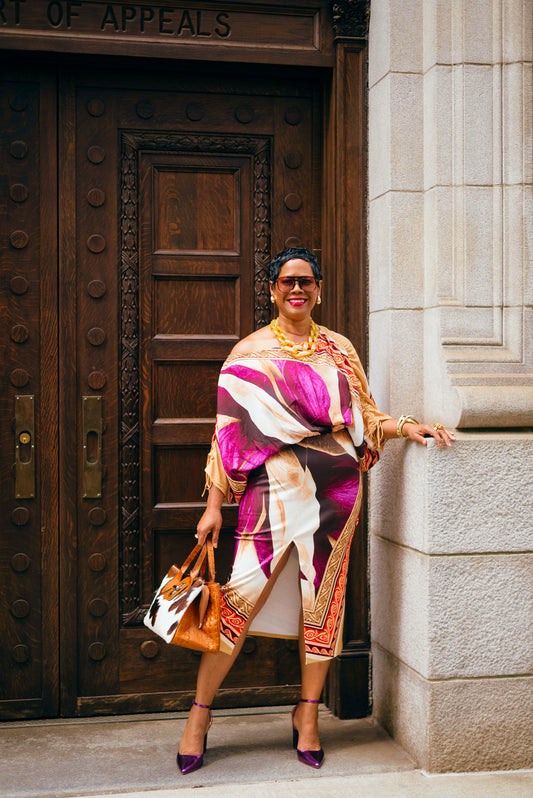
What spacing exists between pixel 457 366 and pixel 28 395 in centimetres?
178

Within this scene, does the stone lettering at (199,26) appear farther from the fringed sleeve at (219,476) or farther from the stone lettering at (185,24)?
the fringed sleeve at (219,476)

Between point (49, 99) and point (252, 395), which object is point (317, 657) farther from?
point (49, 99)

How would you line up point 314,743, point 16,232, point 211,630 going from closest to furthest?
point 211,630 < point 314,743 < point 16,232

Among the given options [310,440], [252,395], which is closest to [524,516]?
[310,440]

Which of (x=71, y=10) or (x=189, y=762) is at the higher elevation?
(x=71, y=10)

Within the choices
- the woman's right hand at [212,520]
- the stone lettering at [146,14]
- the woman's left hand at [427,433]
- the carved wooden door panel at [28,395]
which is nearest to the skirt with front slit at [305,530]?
the woman's right hand at [212,520]

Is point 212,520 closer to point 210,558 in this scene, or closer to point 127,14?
point 210,558

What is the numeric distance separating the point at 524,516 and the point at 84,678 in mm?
1981

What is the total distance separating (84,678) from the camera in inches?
146

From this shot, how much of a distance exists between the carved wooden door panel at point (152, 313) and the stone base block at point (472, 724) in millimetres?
840

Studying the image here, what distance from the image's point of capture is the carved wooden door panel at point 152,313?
12.0ft

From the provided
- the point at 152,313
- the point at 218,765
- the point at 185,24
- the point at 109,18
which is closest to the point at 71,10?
the point at 109,18

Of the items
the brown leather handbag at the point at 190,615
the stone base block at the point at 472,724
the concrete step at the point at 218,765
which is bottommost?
the concrete step at the point at 218,765

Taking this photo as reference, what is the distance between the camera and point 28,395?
3633 mm
